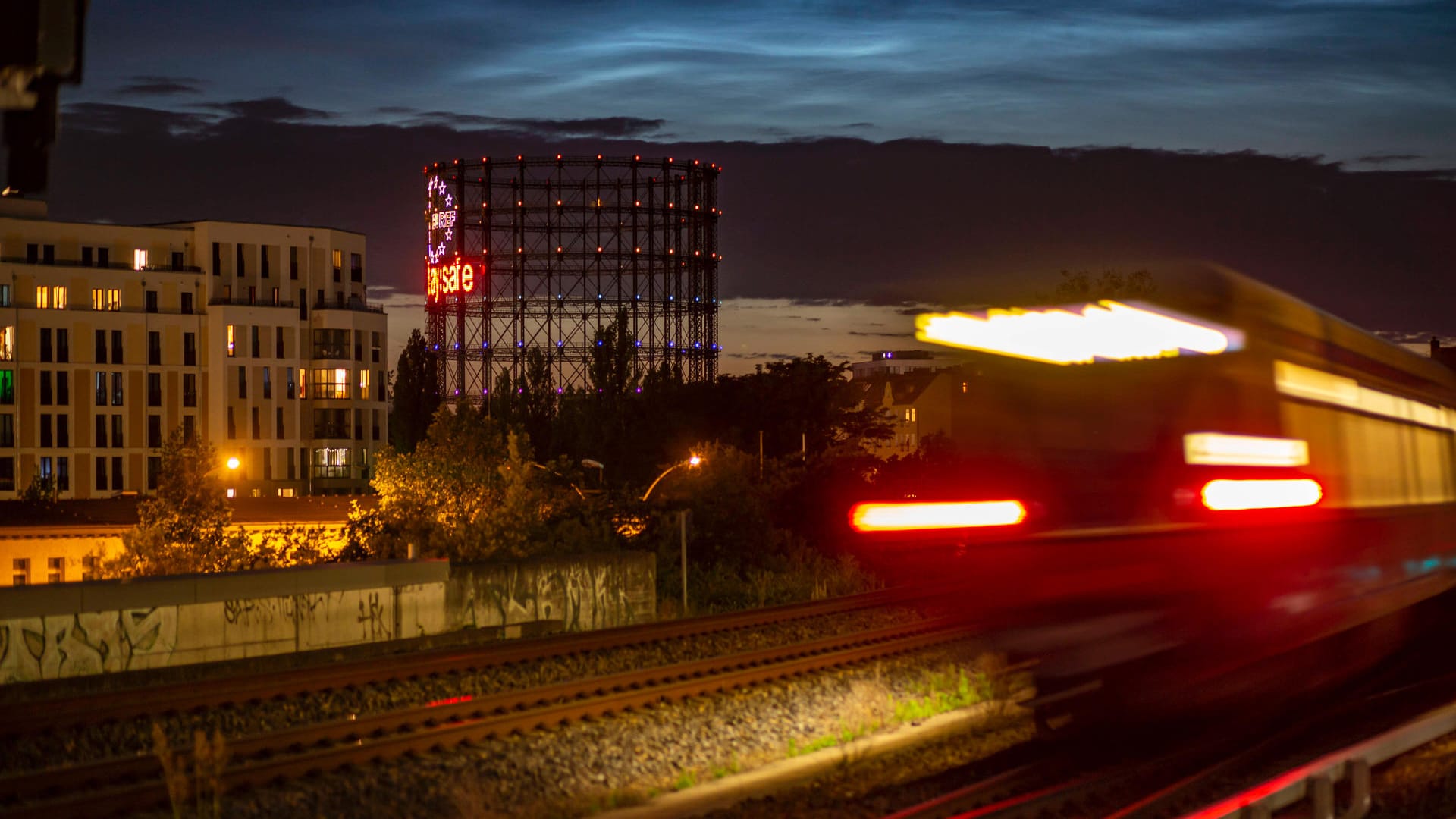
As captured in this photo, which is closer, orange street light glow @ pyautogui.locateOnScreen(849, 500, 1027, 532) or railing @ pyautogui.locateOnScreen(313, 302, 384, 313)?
orange street light glow @ pyautogui.locateOnScreen(849, 500, 1027, 532)

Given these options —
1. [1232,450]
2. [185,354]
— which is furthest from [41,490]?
[1232,450]

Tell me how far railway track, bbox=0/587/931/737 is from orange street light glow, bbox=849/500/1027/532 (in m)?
5.95

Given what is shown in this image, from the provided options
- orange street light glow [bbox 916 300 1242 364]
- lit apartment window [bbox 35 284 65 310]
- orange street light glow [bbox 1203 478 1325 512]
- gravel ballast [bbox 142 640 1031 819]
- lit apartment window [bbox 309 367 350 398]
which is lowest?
gravel ballast [bbox 142 640 1031 819]

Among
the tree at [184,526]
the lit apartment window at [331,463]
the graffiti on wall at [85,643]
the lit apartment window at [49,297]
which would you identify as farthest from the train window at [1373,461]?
the lit apartment window at [331,463]

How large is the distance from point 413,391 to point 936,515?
308 feet

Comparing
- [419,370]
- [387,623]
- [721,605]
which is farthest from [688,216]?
[387,623]

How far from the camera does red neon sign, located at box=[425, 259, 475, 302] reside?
95.9 metres

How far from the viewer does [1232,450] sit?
10188 millimetres

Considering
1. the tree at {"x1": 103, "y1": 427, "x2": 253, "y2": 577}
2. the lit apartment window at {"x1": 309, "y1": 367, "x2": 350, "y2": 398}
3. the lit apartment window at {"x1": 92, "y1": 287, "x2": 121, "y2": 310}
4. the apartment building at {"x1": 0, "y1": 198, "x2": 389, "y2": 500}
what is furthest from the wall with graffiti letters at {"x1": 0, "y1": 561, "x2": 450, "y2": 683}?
the lit apartment window at {"x1": 309, "y1": 367, "x2": 350, "y2": 398}

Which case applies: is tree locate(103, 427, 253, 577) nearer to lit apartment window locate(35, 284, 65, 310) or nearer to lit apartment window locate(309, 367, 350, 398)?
lit apartment window locate(35, 284, 65, 310)

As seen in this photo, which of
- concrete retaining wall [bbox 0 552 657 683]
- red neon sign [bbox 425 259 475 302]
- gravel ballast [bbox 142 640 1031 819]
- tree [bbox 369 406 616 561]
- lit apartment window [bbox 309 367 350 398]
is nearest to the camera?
gravel ballast [bbox 142 640 1031 819]

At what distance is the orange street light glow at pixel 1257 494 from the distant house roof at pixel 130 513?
45128 mm

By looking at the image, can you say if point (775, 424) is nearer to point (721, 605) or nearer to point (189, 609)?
point (721, 605)

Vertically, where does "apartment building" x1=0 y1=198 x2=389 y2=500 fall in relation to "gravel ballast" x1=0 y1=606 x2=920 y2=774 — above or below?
above
